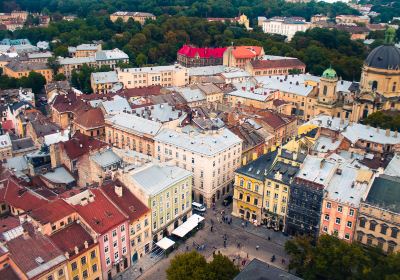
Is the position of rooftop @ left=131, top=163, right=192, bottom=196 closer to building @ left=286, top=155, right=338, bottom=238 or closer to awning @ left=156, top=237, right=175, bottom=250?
awning @ left=156, top=237, right=175, bottom=250

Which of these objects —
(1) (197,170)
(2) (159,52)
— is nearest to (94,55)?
(2) (159,52)

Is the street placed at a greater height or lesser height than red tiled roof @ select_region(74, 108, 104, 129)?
lesser

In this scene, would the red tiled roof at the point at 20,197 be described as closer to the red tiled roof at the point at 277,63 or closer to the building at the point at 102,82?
the building at the point at 102,82

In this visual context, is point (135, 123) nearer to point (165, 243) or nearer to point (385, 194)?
point (165, 243)

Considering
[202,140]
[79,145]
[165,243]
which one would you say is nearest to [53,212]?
[165,243]

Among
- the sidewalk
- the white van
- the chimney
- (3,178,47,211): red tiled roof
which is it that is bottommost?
the sidewalk

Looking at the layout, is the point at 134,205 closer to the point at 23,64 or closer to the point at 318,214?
the point at 318,214

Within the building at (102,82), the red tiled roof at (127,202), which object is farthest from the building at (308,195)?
the building at (102,82)

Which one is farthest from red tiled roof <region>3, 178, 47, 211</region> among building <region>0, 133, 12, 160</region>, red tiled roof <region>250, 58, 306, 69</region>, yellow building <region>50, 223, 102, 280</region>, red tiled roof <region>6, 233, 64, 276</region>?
red tiled roof <region>250, 58, 306, 69</region>
